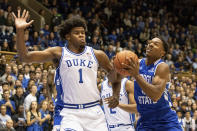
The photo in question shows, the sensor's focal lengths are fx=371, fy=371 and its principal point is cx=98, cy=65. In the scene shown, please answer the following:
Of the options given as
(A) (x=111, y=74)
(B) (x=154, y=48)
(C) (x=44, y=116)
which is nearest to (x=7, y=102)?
(C) (x=44, y=116)

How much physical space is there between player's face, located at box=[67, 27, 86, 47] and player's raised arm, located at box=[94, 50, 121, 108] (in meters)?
0.21

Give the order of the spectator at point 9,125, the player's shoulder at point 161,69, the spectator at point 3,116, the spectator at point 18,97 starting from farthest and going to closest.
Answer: the spectator at point 18,97 < the spectator at point 3,116 < the spectator at point 9,125 < the player's shoulder at point 161,69

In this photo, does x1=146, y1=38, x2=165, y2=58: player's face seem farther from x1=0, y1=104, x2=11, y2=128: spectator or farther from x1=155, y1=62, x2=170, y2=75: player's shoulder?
x1=0, y1=104, x2=11, y2=128: spectator

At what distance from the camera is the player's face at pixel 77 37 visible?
4277 mm

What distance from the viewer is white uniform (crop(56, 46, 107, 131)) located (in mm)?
4031

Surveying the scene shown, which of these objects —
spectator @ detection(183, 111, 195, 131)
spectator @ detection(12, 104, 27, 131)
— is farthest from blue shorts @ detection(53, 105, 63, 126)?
spectator @ detection(183, 111, 195, 131)

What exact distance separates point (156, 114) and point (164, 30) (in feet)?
45.3

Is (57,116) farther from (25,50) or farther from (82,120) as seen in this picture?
(25,50)

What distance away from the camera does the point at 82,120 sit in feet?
13.2

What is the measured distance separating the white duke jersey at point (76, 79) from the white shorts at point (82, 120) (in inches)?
4.5

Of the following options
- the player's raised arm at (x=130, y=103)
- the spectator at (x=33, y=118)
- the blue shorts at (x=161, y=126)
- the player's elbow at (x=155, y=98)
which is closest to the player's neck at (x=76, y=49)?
the player's elbow at (x=155, y=98)

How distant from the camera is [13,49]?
10.8 metres

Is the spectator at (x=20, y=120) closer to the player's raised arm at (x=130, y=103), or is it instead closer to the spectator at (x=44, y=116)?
the spectator at (x=44, y=116)

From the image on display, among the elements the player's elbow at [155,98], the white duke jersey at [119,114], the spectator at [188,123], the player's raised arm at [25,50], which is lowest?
the spectator at [188,123]
